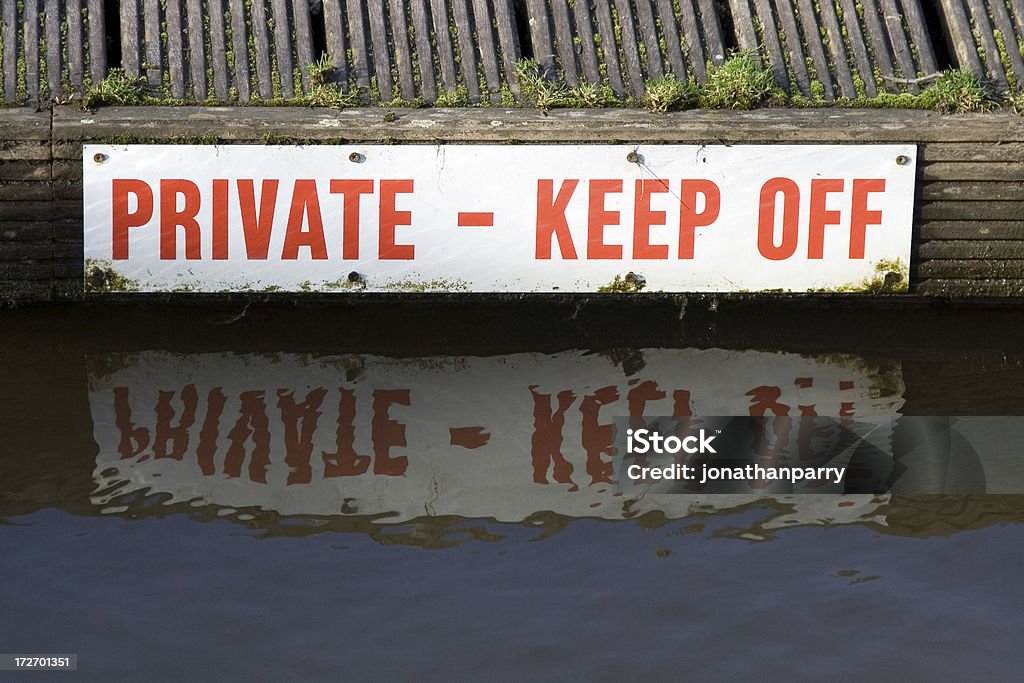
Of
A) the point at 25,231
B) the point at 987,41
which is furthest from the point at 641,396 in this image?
the point at 25,231

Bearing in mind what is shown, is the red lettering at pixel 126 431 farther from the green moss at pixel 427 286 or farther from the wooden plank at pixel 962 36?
the wooden plank at pixel 962 36

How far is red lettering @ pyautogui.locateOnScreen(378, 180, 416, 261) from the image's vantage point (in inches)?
280

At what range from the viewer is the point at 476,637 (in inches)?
166

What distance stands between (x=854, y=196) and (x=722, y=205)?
2.55ft

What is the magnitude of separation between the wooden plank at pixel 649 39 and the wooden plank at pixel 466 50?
0.66 m

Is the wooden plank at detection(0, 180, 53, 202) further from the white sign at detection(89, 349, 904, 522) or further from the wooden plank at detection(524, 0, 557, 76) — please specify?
the wooden plank at detection(524, 0, 557, 76)

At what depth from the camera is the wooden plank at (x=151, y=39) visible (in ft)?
23.8

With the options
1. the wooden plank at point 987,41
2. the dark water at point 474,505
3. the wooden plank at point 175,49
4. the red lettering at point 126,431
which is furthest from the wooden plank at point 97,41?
the wooden plank at point 987,41

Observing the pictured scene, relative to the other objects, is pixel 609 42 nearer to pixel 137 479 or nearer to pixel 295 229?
pixel 295 229

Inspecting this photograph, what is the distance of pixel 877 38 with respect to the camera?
25.0 feet

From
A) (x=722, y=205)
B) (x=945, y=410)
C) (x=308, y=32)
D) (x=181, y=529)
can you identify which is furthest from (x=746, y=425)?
(x=308, y=32)

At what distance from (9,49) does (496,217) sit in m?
3.05

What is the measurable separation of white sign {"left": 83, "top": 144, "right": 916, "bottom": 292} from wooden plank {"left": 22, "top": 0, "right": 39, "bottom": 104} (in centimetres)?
59

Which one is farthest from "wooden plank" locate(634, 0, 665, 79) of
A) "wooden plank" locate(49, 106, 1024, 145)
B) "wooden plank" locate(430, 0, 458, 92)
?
"wooden plank" locate(430, 0, 458, 92)
